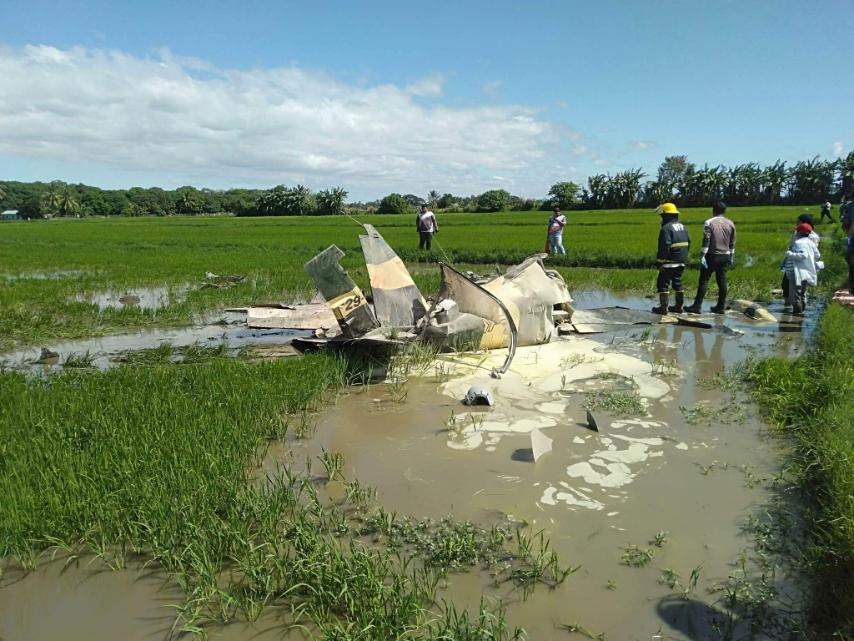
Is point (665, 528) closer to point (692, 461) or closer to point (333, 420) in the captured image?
point (692, 461)

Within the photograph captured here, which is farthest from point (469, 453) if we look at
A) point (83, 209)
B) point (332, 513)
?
point (83, 209)

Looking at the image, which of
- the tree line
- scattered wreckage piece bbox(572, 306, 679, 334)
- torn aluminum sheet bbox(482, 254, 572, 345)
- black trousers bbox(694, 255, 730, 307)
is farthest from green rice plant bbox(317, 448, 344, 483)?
the tree line

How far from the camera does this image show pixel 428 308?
6.88 metres

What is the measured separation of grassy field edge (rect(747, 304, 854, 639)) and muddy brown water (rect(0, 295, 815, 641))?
230 mm

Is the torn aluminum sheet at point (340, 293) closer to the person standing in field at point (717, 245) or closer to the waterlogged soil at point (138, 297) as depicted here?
the waterlogged soil at point (138, 297)

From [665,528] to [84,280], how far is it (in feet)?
A: 44.4

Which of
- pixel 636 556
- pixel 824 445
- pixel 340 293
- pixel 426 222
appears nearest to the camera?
pixel 636 556

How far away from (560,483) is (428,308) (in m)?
3.61

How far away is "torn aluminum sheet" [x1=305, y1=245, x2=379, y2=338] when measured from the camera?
6.20m

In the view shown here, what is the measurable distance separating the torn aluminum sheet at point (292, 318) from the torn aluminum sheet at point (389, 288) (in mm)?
1029

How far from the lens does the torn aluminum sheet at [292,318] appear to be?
302 inches

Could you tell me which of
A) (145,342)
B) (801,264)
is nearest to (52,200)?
(145,342)

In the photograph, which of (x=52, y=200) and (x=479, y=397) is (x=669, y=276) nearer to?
(x=479, y=397)

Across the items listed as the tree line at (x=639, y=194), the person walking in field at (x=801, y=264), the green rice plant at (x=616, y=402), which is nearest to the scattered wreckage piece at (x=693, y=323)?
the person walking in field at (x=801, y=264)
